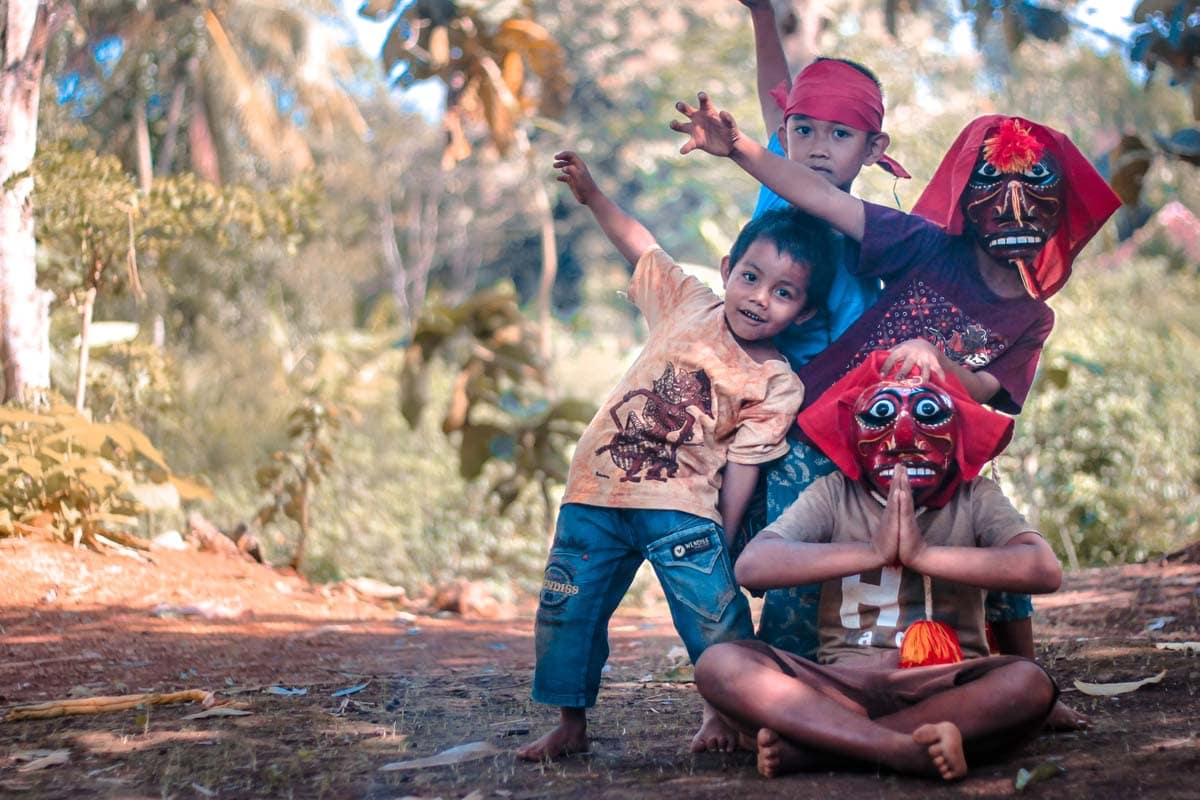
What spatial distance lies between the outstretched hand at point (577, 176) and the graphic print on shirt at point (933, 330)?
0.82 m

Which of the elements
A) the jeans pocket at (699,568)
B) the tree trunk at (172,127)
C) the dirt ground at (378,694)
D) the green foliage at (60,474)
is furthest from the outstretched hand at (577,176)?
the tree trunk at (172,127)

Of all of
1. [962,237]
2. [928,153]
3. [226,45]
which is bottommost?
[962,237]

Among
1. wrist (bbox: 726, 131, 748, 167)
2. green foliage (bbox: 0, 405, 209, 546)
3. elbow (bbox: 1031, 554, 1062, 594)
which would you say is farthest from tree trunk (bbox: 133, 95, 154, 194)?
elbow (bbox: 1031, 554, 1062, 594)

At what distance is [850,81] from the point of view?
3.38 meters

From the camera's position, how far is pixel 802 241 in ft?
10.5

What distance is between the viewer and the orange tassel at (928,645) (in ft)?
9.11

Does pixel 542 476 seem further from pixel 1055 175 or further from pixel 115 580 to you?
pixel 1055 175

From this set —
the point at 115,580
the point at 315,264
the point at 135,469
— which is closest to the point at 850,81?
the point at 115,580

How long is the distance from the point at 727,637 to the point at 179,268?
38.2 feet

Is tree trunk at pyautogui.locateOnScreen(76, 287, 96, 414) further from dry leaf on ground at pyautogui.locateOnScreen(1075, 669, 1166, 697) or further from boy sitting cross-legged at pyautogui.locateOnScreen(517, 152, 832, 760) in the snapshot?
dry leaf on ground at pyautogui.locateOnScreen(1075, 669, 1166, 697)

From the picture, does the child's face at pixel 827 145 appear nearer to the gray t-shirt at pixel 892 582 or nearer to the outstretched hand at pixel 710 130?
the outstretched hand at pixel 710 130

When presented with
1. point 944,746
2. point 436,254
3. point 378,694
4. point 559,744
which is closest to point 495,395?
point 378,694

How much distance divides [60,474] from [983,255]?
4.11 metres

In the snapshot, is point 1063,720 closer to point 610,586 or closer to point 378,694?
point 610,586
